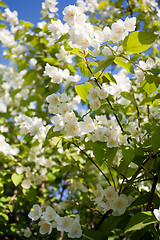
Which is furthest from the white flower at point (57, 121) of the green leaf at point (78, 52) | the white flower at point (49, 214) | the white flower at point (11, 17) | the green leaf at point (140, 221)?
the white flower at point (11, 17)

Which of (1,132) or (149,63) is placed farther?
(1,132)

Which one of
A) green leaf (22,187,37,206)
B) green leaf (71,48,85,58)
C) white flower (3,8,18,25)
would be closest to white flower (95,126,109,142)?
green leaf (71,48,85,58)

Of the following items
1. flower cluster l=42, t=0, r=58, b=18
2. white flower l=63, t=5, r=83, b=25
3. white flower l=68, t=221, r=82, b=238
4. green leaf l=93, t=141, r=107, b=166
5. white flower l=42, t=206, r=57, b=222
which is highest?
flower cluster l=42, t=0, r=58, b=18

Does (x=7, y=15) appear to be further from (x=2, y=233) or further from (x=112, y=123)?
(x=2, y=233)

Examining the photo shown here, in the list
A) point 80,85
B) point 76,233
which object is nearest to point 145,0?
point 80,85

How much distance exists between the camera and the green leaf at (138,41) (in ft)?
2.87

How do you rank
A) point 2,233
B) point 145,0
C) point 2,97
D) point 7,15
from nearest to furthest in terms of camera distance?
point 2,233 → point 7,15 → point 145,0 → point 2,97

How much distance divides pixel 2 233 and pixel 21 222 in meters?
0.19

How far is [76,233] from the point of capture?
1.11m

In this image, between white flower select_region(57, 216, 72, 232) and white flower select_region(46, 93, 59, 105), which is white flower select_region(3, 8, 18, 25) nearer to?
white flower select_region(46, 93, 59, 105)

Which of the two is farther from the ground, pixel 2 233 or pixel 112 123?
pixel 112 123

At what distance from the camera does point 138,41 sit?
903 millimetres

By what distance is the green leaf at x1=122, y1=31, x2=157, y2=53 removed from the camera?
88cm

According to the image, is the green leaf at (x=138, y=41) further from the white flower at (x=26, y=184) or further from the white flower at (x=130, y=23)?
the white flower at (x=26, y=184)
